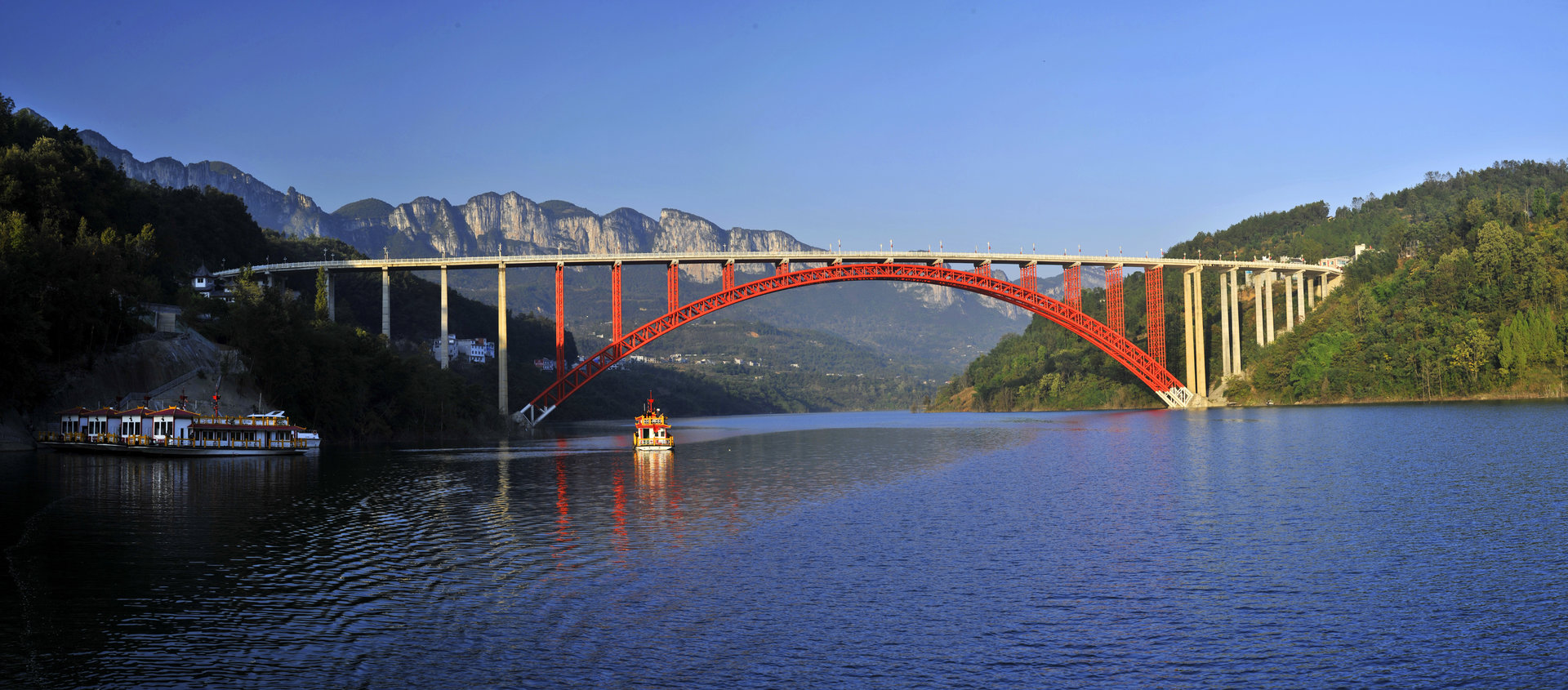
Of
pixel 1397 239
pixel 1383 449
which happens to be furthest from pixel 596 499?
pixel 1397 239

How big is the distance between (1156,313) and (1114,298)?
4.26 meters

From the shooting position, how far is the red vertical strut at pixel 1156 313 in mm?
82000

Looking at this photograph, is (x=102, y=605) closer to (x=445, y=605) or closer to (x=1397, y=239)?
(x=445, y=605)

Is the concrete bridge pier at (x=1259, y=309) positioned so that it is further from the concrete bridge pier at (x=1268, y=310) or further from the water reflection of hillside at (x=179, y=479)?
the water reflection of hillside at (x=179, y=479)

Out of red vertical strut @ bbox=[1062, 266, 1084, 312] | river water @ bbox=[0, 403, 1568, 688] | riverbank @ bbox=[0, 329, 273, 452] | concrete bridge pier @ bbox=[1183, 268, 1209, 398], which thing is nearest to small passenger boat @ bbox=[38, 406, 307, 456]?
riverbank @ bbox=[0, 329, 273, 452]

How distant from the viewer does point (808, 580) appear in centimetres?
1444

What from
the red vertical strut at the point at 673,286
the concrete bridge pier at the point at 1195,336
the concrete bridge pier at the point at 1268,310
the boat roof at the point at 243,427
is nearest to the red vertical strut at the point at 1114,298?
the concrete bridge pier at the point at 1195,336

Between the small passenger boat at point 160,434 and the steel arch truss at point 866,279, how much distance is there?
20.5m

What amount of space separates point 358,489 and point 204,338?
2632 cm

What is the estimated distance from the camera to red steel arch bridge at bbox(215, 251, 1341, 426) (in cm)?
6481

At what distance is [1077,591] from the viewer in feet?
44.2

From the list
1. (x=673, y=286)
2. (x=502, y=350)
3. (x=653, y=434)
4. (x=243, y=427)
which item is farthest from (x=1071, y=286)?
(x=243, y=427)

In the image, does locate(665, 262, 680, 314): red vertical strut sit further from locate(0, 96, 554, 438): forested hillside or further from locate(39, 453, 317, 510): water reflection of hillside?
locate(39, 453, 317, 510): water reflection of hillside

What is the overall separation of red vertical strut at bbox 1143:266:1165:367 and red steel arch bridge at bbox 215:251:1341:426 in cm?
11
